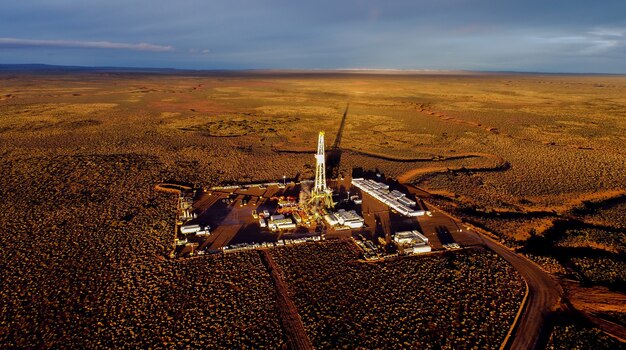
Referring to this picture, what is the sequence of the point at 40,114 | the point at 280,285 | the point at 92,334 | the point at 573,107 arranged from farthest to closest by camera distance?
1. the point at 573,107
2. the point at 40,114
3. the point at 280,285
4. the point at 92,334

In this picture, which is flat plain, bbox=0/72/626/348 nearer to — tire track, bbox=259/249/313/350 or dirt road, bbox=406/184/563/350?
tire track, bbox=259/249/313/350

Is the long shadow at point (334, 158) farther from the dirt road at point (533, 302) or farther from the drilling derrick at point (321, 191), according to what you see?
the dirt road at point (533, 302)

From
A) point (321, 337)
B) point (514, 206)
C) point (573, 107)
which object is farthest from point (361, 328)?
point (573, 107)

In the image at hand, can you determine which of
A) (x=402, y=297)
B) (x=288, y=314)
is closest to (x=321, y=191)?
(x=402, y=297)

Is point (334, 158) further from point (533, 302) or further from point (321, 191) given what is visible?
point (533, 302)

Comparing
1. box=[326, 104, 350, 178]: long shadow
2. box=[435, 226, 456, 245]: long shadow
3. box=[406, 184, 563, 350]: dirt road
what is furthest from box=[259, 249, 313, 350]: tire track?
box=[326, 104, 350, 178]: long shadow

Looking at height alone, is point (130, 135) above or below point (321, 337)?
above

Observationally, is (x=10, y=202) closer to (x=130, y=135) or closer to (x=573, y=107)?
(x=130, y=135)

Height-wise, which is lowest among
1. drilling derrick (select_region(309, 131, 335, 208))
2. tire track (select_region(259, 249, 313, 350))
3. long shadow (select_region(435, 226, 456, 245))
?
tire track (select_region(259, 249, 313, 350))

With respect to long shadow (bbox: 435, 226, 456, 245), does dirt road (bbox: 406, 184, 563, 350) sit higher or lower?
lower
